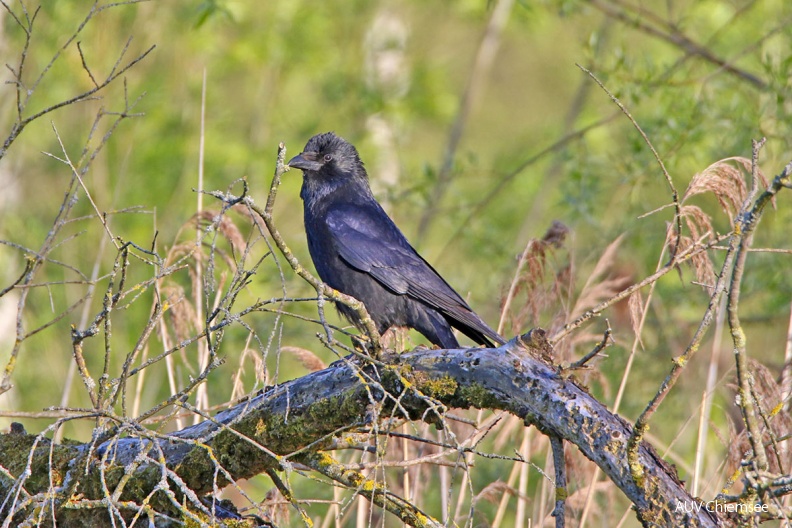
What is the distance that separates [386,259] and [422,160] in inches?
204

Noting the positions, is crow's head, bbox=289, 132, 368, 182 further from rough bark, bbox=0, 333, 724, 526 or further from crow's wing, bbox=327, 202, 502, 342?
rough bark, bbox=0, 333, 724, 526

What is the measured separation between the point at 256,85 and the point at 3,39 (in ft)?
14.1

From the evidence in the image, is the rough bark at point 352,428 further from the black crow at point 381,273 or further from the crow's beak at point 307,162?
the crow's beak at point 307,162

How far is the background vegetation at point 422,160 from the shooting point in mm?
5867

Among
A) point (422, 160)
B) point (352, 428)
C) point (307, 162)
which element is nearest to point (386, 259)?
point (307, 162)

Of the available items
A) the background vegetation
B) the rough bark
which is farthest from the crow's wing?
the rough bark

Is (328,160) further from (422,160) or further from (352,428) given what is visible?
(422,160)

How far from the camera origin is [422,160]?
31.9 ft

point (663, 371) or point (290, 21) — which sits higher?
point (290, 21)

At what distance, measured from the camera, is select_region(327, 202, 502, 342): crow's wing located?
447 cm

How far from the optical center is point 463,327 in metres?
4.42

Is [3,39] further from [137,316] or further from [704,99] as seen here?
[704,99]

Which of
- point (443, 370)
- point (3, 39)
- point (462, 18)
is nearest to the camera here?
point (443, 370)

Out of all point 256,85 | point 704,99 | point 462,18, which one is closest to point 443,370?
point 704,99
